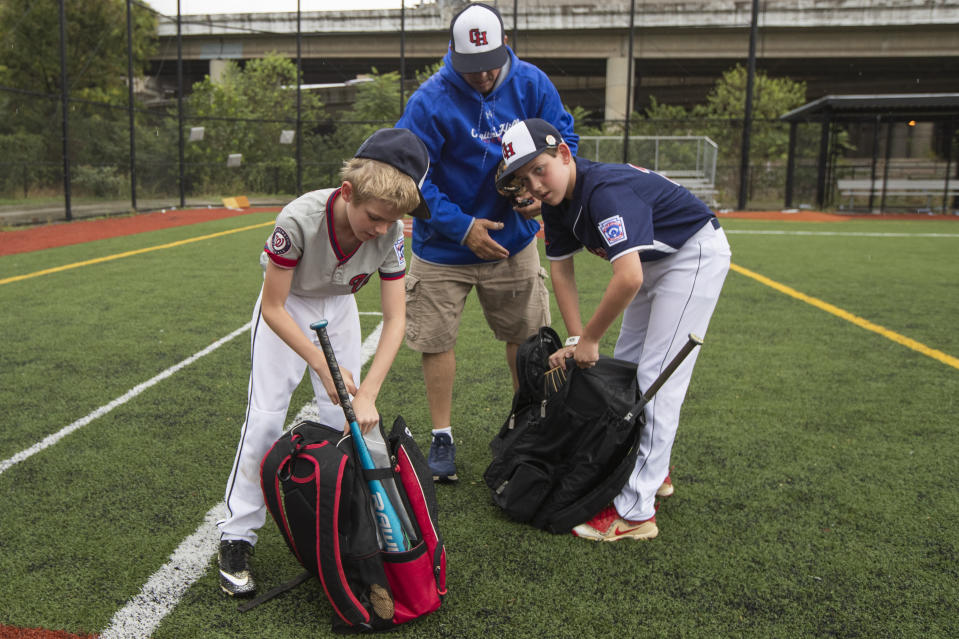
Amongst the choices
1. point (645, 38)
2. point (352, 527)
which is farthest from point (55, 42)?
point (352, 527)

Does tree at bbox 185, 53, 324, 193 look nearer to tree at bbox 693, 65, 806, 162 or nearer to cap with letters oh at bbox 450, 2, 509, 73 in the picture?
tree at bbox 693, 65, 806, 162

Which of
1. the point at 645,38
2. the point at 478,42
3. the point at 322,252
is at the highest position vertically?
the point at 645,38

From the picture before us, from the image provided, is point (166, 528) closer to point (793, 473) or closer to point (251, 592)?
point (251, 592)

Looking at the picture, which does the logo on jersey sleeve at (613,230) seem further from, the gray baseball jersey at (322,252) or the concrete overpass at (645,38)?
the concrete overpass at (645,38)

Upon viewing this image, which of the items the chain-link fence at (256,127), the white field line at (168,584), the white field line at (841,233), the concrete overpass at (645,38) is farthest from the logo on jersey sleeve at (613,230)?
the concrete overpass at (645,38)

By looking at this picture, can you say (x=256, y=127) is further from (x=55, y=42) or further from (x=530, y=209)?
(x=530, y=209)

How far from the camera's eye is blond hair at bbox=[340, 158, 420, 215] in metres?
2.39

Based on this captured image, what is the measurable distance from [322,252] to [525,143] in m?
0.81

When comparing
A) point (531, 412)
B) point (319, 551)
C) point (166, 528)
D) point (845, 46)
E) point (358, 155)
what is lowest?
point (166, 528)

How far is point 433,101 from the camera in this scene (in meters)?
3.47

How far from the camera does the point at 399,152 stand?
8.02ft

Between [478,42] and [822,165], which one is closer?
A: [478,42]

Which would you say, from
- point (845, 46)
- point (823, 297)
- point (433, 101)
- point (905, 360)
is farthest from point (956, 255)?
point (845, 46)

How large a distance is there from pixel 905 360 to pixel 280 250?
492 cm
